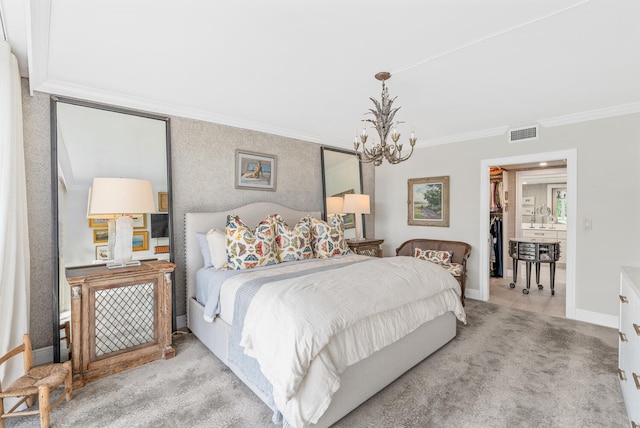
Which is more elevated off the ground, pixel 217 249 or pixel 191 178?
pixel 191 178

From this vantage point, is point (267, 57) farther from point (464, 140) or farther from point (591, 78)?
point (464, 140)

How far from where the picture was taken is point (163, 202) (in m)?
3.20

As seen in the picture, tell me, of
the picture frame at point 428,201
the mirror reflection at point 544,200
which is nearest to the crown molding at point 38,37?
the picture frame at point 428,201

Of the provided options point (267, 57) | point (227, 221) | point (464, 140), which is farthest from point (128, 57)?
point (464, 140)

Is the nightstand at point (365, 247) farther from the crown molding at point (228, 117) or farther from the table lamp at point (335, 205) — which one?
the crown molding at point (228, 117)

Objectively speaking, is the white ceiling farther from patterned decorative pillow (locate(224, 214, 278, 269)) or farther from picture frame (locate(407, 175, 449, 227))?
picture frame (locate(407, 175, 449, 227))

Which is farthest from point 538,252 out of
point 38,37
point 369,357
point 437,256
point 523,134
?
point 38,37

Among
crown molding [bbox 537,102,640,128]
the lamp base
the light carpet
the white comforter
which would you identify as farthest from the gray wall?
crown molding [bbox 537,102,640,128]

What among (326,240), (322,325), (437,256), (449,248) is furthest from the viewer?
(449,248)

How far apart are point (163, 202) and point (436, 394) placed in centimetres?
309

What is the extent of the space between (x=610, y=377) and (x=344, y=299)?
2.31 metres

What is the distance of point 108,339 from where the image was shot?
2.46 m

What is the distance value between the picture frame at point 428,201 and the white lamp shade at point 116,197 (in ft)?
13.5

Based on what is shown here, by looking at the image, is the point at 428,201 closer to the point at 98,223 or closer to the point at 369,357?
the point at 369,357
